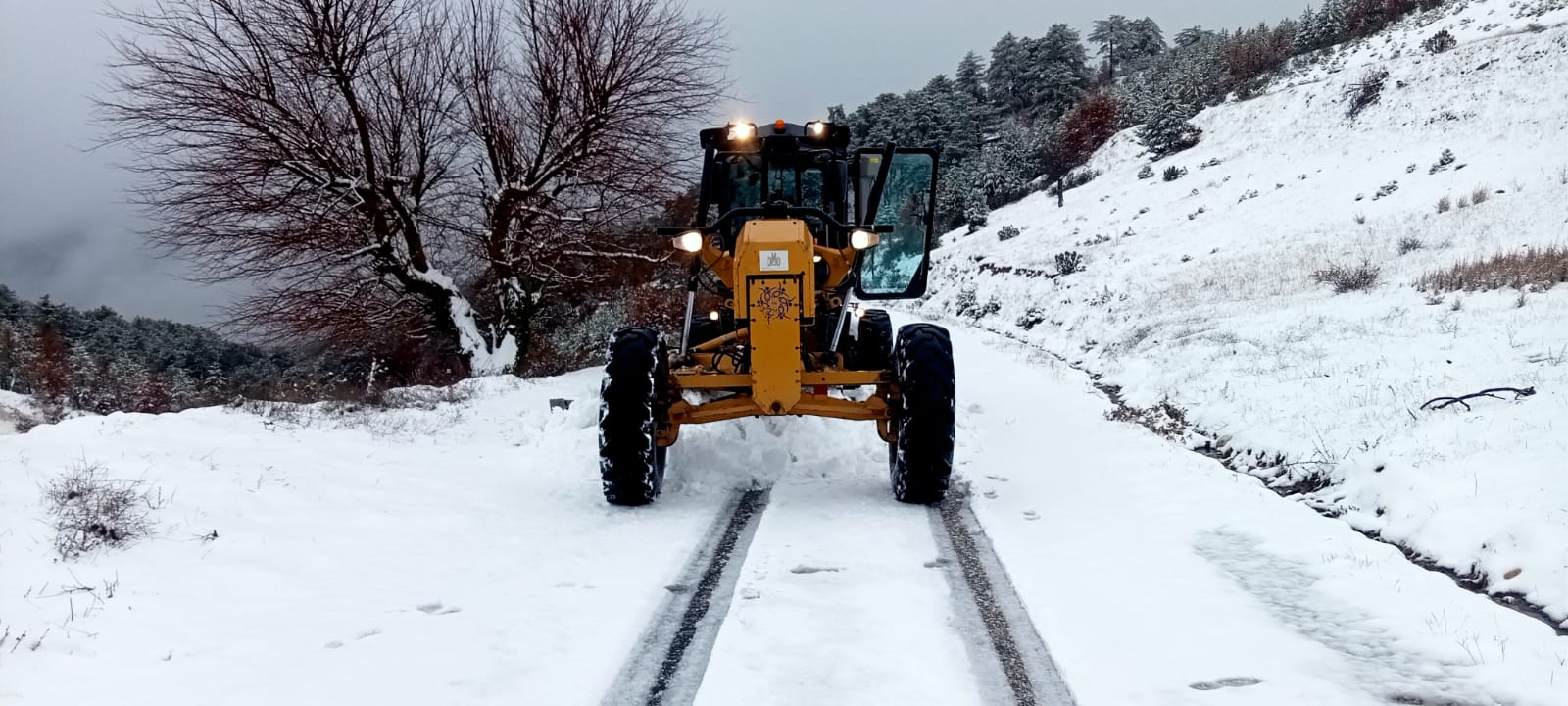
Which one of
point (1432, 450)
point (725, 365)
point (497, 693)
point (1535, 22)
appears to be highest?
point (1535, 22)

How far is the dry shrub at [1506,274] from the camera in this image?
9.30m

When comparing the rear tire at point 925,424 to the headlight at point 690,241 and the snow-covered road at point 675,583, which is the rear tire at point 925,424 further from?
the headlight at point 690,241

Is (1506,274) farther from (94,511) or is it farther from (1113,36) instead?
(1113,36)

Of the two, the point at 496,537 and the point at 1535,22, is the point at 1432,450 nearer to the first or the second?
the point at 496,537

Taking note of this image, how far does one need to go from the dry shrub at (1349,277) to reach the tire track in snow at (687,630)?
1035 centimetres

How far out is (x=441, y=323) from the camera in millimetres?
14094

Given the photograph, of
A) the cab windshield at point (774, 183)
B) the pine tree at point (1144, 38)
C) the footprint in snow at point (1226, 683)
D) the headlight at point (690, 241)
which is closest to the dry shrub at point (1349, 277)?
the cab windshield at point (774, 183)

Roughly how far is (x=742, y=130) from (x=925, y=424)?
2.65 metres

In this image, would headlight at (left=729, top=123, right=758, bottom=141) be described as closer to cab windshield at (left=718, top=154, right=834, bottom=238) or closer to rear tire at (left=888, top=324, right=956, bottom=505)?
cab windshield at (left=718, top=154, right=834, bottom=238)

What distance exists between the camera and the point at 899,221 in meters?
7.04

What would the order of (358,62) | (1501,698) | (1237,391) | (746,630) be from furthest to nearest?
(358,62) < (1237,391) < (746,630) < (1501,698)

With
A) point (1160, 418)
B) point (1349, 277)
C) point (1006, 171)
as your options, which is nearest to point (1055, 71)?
point (1006, 171)

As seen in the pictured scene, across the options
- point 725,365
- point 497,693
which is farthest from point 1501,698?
point 725,365

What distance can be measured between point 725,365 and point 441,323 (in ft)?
29.0
